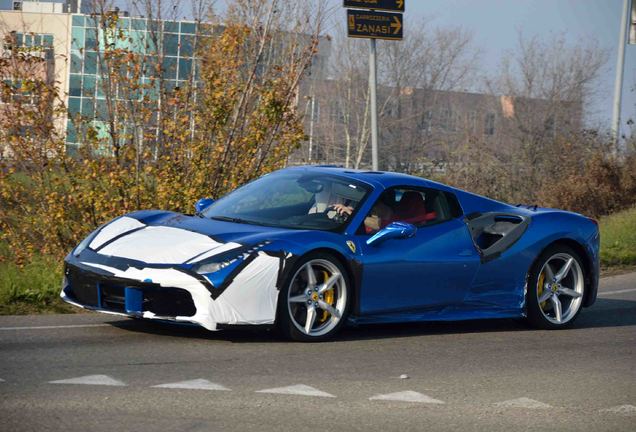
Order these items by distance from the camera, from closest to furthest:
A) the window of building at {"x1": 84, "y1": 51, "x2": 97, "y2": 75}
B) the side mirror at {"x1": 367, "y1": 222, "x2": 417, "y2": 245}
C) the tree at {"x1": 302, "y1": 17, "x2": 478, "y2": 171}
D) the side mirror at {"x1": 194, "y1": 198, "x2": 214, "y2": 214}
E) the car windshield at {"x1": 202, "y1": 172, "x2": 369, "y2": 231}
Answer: the side mirror at {"x1": 367, "y1": 222, "x2": 417, "y2": 245} < the car windshield at {"x1": 202, "y1": 172, "x2": 369, "y2": 231} < the side mirror at {"x1": 194, "y1": 198, "x2": 214, "y2": 214} < the window of building at {"x1": 84, "y1": 51, "x2": 97, "y2": 75} < the tree at {"x1": 302, "y1": 17, "x2": 478, "y2": 171}

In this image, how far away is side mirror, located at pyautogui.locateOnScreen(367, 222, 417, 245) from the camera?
347 inches

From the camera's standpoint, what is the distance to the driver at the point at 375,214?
9000 mm

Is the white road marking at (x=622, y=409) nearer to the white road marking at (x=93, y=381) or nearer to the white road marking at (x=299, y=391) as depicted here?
the white road marking at (x=299, y=391)

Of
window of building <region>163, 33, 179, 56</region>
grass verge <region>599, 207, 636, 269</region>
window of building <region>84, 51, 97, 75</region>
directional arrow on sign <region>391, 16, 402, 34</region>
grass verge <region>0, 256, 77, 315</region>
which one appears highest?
directional arrow on sign <region>391, 16, 402, 34</region>

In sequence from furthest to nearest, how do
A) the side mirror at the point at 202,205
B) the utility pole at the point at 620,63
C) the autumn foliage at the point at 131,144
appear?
the utility pole at the point at 620,63 < the autumn foliage at the point at 131,144 < the side mirror at the point at 202,205

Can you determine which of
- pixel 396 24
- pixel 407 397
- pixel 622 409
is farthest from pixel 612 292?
pixel 407 397

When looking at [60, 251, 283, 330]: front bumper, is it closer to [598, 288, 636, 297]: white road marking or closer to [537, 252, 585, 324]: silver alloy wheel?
[537, 252, 585, 324]: silver alloy wheel

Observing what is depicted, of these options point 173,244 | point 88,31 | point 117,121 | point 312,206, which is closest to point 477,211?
point 312,206

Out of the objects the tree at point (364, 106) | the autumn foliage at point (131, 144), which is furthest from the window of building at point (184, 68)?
the tree at point (364, 106)

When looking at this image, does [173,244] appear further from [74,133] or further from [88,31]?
[88,31]

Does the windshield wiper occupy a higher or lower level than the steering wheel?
lower

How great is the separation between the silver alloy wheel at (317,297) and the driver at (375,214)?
59cm

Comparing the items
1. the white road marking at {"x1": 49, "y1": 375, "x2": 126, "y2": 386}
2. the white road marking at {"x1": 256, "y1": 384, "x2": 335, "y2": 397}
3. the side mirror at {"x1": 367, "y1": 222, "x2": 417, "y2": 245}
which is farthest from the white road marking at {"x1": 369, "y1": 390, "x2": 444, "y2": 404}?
the side mirror at {"x1": 367, "y1": 222, "x2": 417, "y2": 245}

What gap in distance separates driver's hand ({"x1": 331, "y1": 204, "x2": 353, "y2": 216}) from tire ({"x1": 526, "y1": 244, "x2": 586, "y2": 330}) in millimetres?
1947
